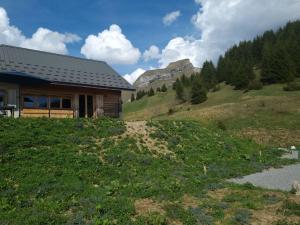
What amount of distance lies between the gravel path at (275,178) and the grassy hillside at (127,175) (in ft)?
3.24

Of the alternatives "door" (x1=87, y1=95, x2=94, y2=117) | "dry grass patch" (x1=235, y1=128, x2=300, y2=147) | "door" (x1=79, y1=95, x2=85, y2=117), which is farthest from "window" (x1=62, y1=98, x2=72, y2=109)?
"dry grass patch" (x1=235, y1=128, x2=300, y2=147)

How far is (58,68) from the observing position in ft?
120

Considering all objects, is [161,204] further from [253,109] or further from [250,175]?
[253,109]

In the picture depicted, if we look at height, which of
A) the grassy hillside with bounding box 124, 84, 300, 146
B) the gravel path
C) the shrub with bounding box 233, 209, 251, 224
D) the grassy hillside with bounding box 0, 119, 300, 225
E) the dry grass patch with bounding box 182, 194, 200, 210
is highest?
the grassy hillside with bounding box 124, 84, 300, 146

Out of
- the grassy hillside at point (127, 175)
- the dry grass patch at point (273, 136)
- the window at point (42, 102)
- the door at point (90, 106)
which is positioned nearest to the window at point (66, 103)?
the window at point (42, 102)

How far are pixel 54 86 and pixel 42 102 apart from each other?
6.15 ft

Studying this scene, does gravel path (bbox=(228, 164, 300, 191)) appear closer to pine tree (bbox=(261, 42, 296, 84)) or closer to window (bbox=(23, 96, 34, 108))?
window (bbox=(23, 96, 34, 108))

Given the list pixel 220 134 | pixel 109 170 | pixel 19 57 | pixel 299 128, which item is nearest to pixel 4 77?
pixel 19 57

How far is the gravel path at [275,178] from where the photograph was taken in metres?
18.3

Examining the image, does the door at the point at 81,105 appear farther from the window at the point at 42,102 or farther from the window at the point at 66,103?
the window at the point at 42,102

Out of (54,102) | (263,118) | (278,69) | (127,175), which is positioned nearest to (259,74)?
(278,69)

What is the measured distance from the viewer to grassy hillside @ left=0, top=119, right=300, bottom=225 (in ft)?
40.0

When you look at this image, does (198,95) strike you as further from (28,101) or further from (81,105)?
(28,101)

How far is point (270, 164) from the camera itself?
25.7 metres
